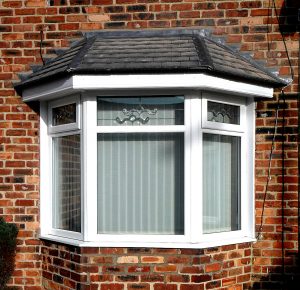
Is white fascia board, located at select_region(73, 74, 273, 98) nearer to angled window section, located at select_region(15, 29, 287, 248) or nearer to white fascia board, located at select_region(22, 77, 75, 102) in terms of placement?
angled window section, located at select_region(15, 29, 287, 248)

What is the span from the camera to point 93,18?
265 inches

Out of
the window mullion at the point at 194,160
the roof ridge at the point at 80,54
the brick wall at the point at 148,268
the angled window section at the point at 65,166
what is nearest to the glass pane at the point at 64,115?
the angled window section at the point at 65,166

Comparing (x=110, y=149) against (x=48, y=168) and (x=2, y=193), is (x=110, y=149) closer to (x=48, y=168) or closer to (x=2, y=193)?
(x=48, y=168)

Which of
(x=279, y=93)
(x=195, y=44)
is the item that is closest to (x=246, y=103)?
(x=279, y=93)

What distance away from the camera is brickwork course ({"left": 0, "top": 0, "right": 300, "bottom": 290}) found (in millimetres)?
6102

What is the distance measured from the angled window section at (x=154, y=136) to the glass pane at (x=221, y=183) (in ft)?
0.04

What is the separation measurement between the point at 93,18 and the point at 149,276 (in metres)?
2.91

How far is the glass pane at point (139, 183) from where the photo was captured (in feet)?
20.5

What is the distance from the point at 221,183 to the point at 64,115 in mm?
1875

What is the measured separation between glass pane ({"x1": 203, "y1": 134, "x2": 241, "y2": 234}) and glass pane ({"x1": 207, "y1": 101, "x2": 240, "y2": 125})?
0.18 meters

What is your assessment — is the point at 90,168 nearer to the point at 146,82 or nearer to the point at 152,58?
the point at 146,82

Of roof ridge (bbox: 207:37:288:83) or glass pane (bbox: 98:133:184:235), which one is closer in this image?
glass pane (bbox: 98:133:184:235)

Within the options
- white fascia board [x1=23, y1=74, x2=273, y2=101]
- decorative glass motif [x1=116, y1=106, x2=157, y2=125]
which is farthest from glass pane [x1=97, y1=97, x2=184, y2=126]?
white fascia board [x1=23, y1=74, x2=273, y2=101]

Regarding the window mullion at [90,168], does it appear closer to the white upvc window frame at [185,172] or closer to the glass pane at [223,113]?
the white upvc window frame at [185,172]
